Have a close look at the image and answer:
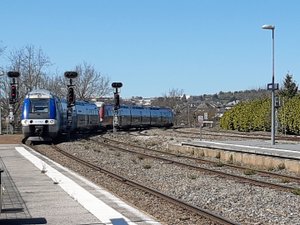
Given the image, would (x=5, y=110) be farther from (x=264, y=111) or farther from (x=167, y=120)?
(x=264, y=111)

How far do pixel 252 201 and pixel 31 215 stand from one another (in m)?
5.09

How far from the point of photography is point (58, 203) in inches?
463

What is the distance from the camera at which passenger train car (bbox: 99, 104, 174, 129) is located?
6353cm

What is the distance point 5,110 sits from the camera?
242 ft

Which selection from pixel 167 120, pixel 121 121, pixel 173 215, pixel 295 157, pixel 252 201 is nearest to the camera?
pixel 173 215

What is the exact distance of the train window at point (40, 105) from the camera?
35.6 metres

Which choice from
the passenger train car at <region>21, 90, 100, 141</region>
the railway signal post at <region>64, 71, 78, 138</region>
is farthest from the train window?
the railway signal post at <region>64, 71, 78, 138</region>

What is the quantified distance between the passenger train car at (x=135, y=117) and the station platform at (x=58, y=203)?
4466 centimetres

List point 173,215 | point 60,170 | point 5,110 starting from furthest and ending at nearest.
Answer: point 5,110
point 60,170
point 173,215

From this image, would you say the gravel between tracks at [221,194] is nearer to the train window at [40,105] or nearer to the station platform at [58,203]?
the station platform at [58,203]

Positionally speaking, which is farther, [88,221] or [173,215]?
[173,215]

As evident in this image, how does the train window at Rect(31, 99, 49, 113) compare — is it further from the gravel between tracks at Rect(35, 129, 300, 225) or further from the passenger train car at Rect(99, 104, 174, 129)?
the passenger train car at Rect(99, 104, 174, 129)

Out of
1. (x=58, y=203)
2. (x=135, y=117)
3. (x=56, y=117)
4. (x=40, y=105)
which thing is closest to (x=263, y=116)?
(x=135, y=117)

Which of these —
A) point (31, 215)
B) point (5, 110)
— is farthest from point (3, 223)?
point (5, 110)
